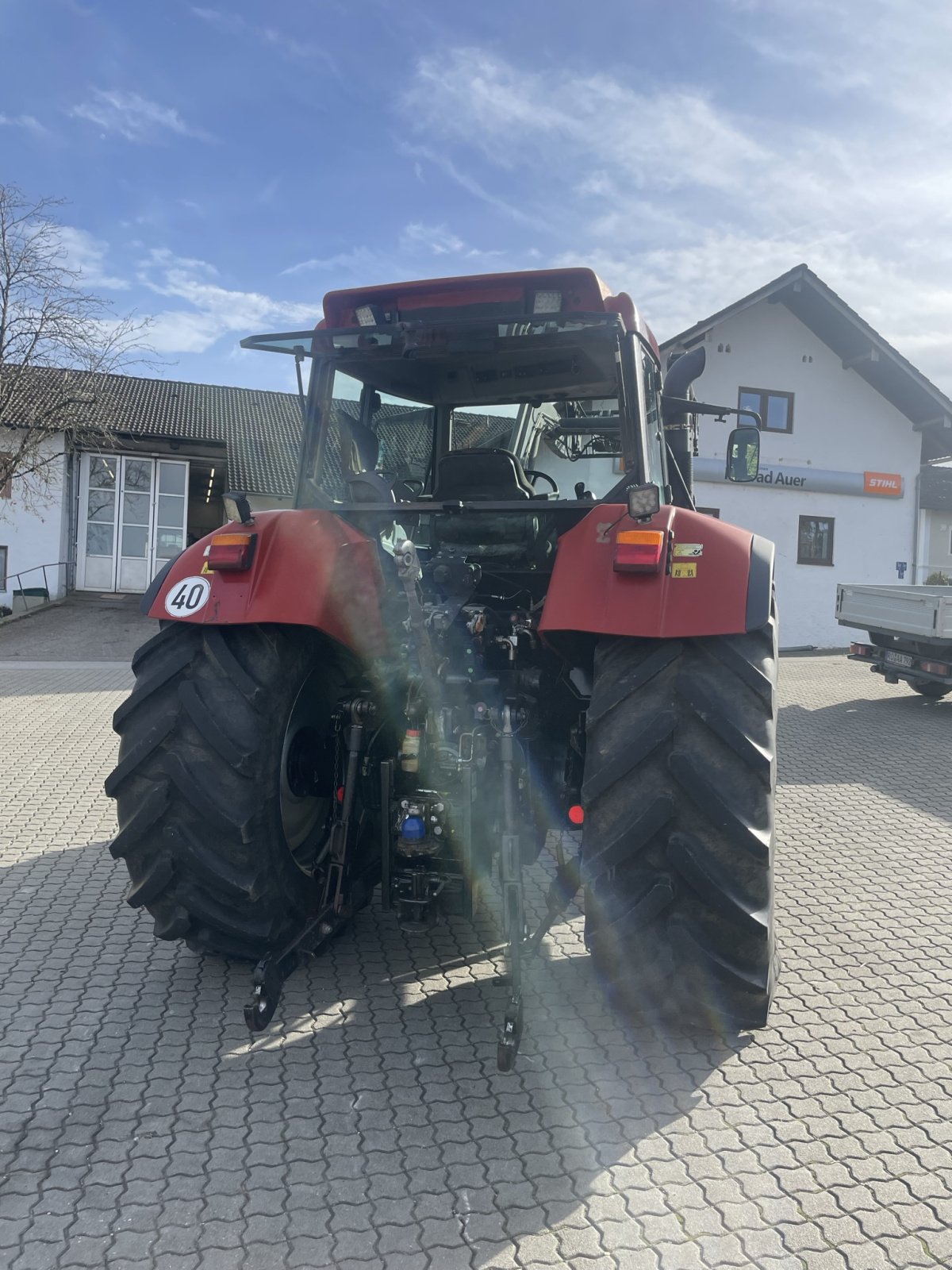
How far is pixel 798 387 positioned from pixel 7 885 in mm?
20550

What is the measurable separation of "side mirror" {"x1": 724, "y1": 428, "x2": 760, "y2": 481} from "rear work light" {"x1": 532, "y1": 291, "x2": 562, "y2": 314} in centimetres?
130

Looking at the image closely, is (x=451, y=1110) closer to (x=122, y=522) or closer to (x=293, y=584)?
(x=293, y=584)

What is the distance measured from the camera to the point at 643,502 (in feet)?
9.25

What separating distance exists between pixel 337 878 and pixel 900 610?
31.6 ft

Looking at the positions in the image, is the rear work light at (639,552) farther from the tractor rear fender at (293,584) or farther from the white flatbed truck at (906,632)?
the white flatbed truck at (906,632)

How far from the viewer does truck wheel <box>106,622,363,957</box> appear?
9.64ft

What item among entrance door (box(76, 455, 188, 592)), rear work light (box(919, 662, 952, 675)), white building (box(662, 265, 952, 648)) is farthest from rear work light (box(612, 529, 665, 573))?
entrance door (box(76, 455, 188, 592))

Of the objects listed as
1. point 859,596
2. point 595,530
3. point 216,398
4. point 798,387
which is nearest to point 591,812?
point 595,530

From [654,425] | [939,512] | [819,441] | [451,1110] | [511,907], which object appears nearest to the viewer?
[451,1110]

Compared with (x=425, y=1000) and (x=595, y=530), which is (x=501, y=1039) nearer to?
(x=425, y=1000)

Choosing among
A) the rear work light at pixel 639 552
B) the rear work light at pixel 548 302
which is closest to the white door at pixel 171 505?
the rear work light at pixel 548 302

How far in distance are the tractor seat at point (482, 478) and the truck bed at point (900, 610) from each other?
8188 mm

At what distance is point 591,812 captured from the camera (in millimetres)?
2775

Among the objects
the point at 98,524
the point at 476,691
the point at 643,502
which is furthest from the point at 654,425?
the point at 98,524
